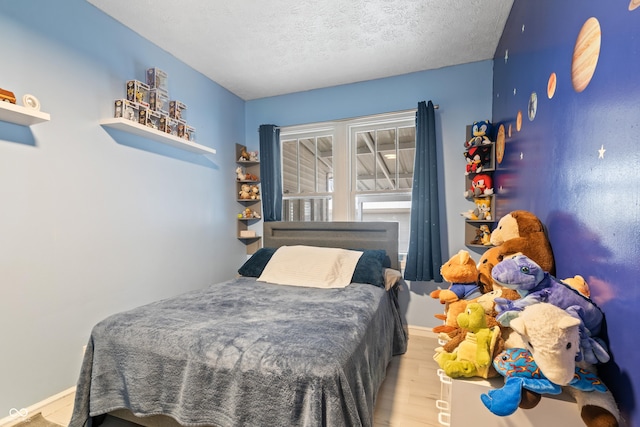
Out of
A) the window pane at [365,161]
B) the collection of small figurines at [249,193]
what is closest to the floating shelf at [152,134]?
the collection of small figurines at [249,193]

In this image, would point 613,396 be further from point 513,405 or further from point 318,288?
point 318,288

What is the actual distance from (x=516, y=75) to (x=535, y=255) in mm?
1234

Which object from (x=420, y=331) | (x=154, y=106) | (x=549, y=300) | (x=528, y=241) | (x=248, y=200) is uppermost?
(x=154, y=106)

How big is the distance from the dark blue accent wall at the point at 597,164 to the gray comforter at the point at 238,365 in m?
0.83

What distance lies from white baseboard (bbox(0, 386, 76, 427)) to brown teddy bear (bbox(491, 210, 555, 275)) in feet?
8.63

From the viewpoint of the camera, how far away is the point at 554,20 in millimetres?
1172

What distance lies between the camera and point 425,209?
277 centimetres

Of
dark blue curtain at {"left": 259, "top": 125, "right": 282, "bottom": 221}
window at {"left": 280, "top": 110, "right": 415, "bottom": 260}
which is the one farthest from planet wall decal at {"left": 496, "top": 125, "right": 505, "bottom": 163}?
dark blue curtain at {"left": 259, "top": 125, "right": 282, "bottom": 221}

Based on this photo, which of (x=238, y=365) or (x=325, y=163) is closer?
(x=238, y=365)

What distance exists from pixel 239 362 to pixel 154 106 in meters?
2.16

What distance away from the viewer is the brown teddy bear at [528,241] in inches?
43.8

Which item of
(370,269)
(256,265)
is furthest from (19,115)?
(370,269)

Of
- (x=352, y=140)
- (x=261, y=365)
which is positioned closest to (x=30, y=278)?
(x=261, y=365)

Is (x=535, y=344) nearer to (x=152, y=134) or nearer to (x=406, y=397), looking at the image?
(x=406, y=397)
